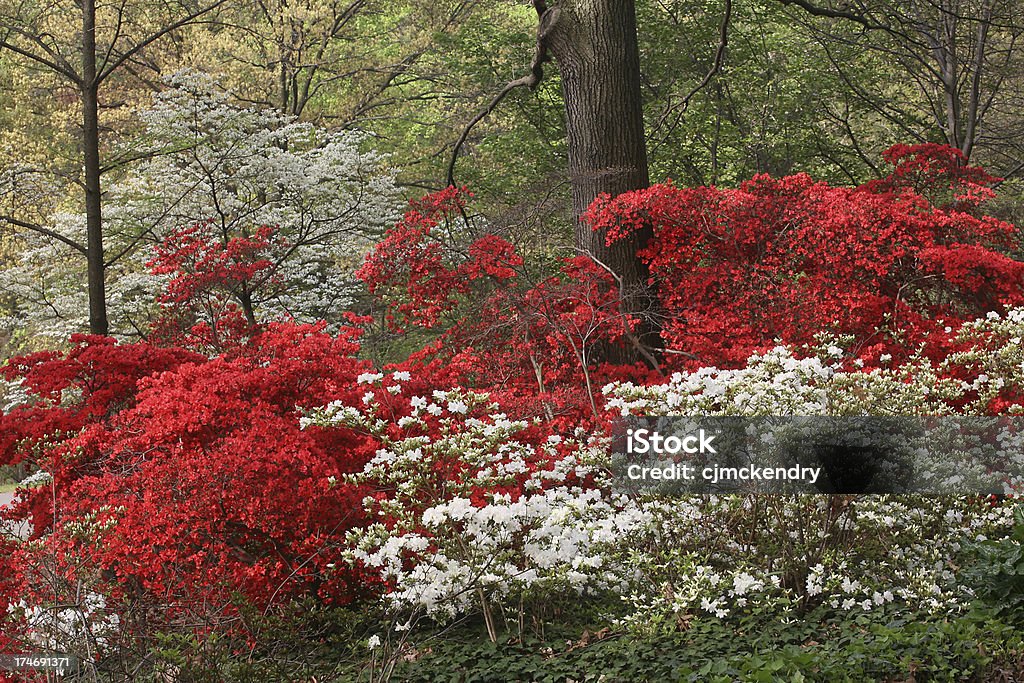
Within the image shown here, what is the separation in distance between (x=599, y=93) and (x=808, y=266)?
2.04 meters

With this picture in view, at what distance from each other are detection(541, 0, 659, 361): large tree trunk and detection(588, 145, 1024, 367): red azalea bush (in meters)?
0.48

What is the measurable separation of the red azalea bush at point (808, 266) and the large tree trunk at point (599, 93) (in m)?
0.48

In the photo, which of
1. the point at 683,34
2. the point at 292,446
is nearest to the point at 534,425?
the point at 292,446

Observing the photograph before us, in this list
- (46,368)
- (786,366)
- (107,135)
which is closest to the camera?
(786,366)

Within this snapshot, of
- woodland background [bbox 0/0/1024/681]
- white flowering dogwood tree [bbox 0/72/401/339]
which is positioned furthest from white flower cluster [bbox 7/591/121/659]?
white flowering dogwood tree [bbox 0/72/401/339]

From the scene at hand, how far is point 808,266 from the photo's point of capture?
627 centimetres

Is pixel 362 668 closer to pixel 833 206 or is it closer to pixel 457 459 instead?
pixel 457 459

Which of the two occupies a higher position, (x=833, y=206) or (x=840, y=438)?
(x=833, y=206)

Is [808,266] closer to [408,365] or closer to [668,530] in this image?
[408,365]

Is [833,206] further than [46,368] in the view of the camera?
Yes

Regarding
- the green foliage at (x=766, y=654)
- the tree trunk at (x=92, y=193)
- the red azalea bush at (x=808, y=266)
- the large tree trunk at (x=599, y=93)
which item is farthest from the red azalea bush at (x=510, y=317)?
the tree trunk at (x=92, y=193)

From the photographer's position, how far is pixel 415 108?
55.3 feet

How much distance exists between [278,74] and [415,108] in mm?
3049

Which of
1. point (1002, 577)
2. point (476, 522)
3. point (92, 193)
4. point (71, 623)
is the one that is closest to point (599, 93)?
point (92, 193)
